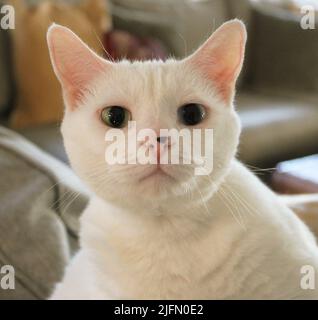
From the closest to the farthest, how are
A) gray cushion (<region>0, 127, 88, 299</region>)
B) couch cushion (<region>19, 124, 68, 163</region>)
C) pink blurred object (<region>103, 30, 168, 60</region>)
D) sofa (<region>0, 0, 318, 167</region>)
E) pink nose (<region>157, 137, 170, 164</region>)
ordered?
pink nose (<region>157, 137, 170, 164</region>) < gray cushion (<region>0, 127, 88, 299</region>) < couch cushion (<region>19, 124, 68, 163</region>) < sofa (<region>0, 0, 318, 167</region>) < pink blurred object (<region>103, 30, 168, 60</region>)

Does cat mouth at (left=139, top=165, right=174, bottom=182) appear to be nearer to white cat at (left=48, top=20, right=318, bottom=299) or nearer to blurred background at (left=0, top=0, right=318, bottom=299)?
white cat at (left=48, top=20, right=318, bottom=299)

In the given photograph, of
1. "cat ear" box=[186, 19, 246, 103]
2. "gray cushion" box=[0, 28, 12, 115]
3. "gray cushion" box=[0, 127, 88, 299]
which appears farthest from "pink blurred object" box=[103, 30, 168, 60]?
"cat ear" box=[186, 19, 246, 103]

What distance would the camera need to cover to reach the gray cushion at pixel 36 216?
0.72 metres

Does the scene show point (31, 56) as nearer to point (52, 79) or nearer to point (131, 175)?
point (52, 79)

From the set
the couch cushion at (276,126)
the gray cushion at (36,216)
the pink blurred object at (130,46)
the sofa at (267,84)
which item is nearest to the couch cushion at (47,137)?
the sofa at (267,84)

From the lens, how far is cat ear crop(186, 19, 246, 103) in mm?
546

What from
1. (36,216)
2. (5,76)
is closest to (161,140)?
(36,216)

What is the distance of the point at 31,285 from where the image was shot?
73 centimetres

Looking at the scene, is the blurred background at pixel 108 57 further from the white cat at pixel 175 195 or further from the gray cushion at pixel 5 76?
the white cat at pixel 175 195

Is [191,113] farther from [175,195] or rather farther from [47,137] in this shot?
[47,137]

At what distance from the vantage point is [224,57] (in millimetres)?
568

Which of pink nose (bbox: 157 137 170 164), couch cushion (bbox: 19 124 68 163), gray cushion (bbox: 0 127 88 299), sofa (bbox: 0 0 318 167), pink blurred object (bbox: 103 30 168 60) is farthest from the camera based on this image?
pink blurred object (bbox: 103 30 168 60)

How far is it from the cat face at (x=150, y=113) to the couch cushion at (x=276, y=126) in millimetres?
833

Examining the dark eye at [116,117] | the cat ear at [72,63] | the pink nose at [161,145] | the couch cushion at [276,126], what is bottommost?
the pink nose at [161,145]
